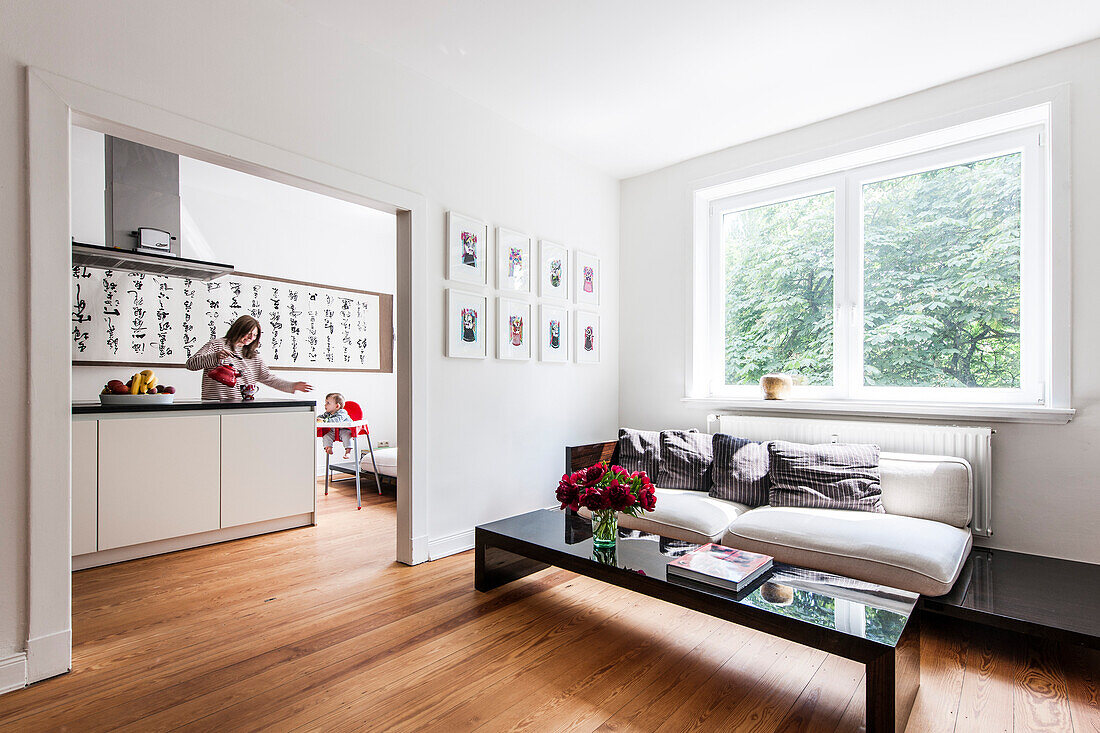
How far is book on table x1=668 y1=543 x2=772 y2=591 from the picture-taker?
1974 millimetres

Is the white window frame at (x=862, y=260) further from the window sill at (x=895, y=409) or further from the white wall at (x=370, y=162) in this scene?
the white wall at (x=370, y=162)

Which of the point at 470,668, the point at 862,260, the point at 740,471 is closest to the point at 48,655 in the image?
the point at 470,668

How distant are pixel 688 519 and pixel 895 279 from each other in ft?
6.65

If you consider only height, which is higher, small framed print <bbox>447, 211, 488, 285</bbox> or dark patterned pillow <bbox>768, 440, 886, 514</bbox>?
small framed print <bbox>447, 211, 488, 285</bbox>

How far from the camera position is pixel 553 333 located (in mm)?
4094

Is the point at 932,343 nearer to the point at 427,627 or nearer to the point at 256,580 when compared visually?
the point at 427,627

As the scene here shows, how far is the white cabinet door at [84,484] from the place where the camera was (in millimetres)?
3055

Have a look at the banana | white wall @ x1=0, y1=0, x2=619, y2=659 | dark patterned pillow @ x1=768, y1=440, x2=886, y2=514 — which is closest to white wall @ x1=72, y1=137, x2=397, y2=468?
the banana

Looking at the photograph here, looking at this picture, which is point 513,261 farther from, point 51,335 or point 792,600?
point 792,600

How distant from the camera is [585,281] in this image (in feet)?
14.4

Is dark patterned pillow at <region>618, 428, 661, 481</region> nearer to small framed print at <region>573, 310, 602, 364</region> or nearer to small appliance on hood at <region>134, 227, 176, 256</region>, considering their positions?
small framed print at <region>573, 310, 602, 364</region>

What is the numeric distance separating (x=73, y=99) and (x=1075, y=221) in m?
4.41

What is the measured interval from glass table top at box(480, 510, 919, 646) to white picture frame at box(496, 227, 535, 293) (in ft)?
5.50

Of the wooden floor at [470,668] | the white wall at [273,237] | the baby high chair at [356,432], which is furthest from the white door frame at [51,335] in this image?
the baby high chair at [356,432]
